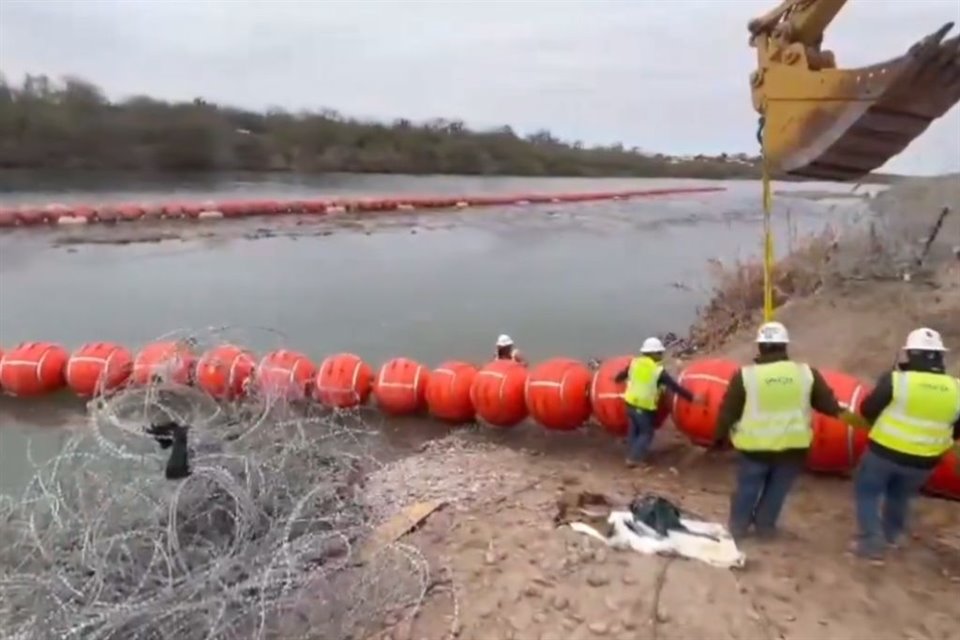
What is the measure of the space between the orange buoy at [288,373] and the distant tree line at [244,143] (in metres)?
44.8

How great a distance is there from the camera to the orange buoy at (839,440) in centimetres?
711

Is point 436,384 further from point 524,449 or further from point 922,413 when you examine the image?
point 922,413

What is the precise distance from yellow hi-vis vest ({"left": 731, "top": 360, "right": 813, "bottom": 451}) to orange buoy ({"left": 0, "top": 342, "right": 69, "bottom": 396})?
28.0ft

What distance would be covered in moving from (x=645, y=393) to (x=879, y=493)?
8.10 feet

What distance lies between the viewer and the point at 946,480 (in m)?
6.74

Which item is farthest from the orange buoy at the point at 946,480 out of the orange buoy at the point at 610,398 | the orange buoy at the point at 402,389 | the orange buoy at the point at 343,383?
the orange buoy at the point at 343,383

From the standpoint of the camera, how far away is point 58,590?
4.81m

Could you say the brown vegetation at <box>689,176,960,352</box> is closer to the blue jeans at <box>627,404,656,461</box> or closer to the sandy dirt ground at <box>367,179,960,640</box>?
the blue jeans at <box>627,404,656,461</box>

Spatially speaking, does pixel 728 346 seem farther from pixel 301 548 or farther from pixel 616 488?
pixel 301 548

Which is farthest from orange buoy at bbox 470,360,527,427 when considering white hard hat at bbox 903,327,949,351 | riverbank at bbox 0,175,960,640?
white hard hat at bbox 903,327,949,351

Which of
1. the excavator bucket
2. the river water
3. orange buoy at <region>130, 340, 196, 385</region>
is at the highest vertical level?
the excavator bucket

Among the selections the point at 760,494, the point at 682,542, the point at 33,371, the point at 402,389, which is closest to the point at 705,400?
the point at 760,494

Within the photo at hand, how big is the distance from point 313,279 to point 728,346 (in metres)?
10.6

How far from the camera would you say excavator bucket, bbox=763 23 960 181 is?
5813 mm
